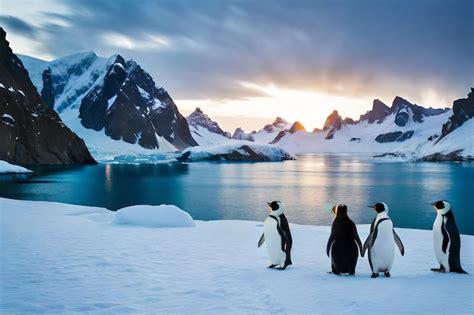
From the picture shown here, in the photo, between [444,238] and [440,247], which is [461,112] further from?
[440,247]

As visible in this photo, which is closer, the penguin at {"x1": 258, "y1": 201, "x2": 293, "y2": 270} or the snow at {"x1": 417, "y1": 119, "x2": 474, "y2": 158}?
the penguin at {"x1": 258, "y1": 201, "x2": 293, "y2": 270}

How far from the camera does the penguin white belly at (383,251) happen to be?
8930 mm

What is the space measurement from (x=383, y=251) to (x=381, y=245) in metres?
0.15

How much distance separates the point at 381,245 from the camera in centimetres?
909

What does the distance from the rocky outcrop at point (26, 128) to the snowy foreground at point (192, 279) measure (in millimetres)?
88371

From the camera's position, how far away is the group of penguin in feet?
29.3

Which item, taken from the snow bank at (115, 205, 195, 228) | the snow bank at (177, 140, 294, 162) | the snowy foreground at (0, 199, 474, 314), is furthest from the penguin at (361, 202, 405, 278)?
the snow bank at (177, 140, 294, 162)

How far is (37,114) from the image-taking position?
110 m

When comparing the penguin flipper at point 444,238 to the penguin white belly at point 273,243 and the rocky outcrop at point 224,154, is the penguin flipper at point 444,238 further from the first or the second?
the rocky outcrop at point 224,154

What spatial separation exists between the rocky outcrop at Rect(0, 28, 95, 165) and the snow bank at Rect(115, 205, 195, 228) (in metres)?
83.9

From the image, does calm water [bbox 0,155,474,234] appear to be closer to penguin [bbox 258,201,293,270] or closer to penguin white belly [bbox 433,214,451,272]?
penguin white belly [bbox 433,214,451,272]

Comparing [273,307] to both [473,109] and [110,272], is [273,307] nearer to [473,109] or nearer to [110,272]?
[110,272]

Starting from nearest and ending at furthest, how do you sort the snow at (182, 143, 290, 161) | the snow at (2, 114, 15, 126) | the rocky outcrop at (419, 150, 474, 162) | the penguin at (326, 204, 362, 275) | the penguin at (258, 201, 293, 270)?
the penguin at (326, 204, 362, 275)
the penguin at (258, 201, 293, 270)
the snow at (2, 114, 15, 126)
the snow at (182, 143, 290, 161)
the rocky outcrop at (419, 150, 474, 162)

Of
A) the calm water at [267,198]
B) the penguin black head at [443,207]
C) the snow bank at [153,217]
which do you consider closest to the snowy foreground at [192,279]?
the penguin black head at [443,207]
